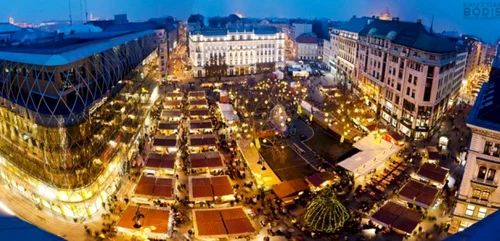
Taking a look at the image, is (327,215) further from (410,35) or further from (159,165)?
(410,35)

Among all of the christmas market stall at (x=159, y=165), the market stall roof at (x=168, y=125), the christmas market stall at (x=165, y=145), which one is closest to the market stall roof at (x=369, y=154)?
the christmas market stall at (x=159, y=165)

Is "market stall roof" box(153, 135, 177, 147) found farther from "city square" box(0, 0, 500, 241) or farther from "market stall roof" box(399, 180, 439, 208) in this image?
"market stall roof" box(399, 180, 439, 208)

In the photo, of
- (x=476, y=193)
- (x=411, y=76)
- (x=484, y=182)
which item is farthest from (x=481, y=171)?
(x=411, y=76)

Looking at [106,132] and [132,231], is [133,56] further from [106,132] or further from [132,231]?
[132,231]

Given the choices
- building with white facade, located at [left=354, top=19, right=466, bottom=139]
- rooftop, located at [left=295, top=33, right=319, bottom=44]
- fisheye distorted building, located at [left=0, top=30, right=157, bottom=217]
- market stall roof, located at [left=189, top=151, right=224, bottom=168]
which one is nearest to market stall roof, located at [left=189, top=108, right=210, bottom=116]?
market stall roof, located at [left=189, top=151, right=224, bottom=168]

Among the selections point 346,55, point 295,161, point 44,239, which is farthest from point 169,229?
point 346,55

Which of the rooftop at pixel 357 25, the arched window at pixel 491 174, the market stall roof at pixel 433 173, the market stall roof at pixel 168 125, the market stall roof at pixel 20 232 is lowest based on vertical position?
the market stall roof at pixel 433 173

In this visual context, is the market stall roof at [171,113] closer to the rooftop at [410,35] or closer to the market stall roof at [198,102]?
the market stall roof at [198,102]
